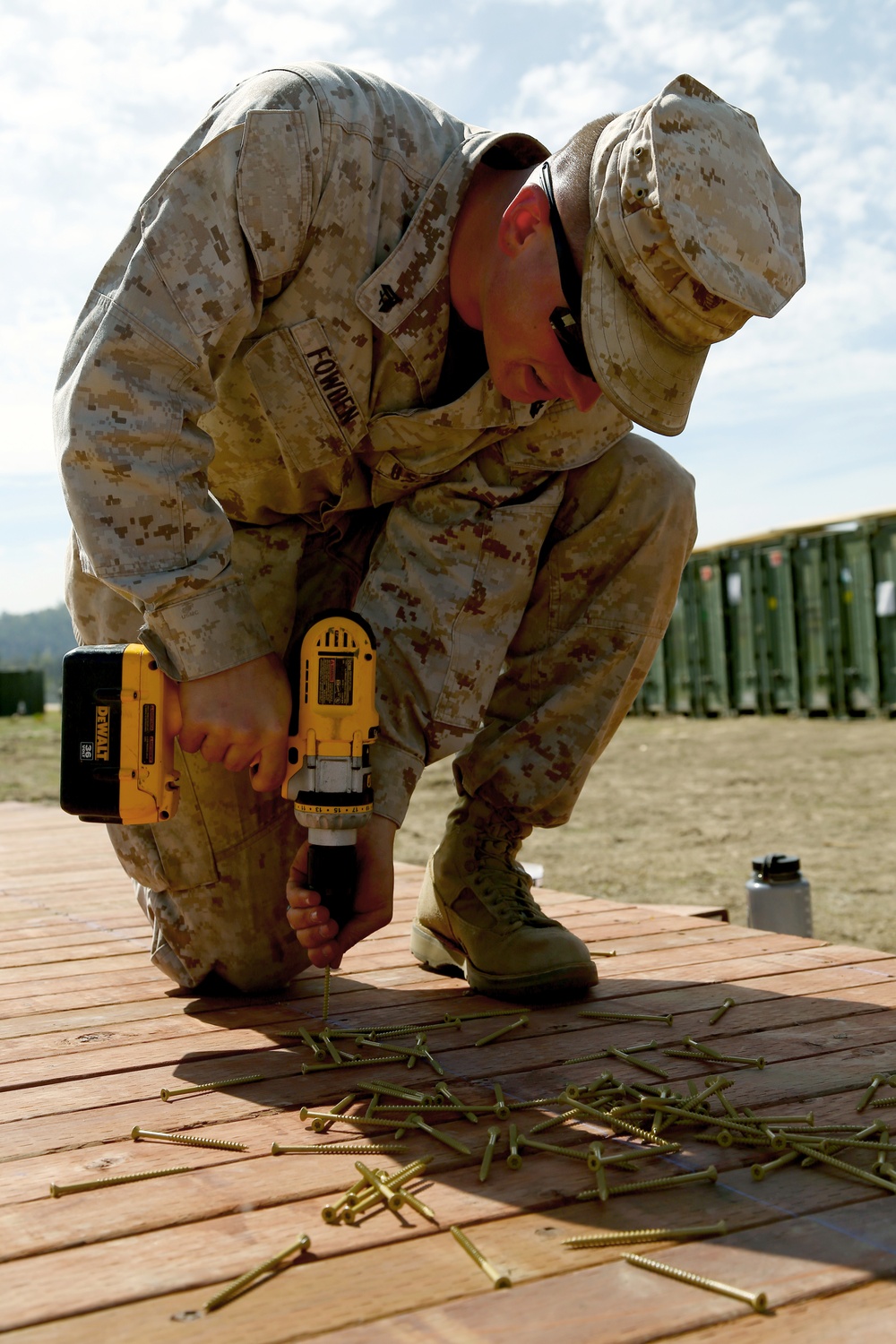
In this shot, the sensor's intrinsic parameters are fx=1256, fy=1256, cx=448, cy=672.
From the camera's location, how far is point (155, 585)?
215cm

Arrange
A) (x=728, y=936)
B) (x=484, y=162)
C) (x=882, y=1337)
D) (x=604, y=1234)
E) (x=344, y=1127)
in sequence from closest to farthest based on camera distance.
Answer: (x=882, y=1337) < (x=604, y=1234) < (x=344, y=1127) < (x=484, y=162) < (x=728, y=936)

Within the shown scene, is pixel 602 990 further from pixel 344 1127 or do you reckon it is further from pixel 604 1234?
pixel 604 1234

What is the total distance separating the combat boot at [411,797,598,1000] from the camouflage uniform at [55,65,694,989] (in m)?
0.10

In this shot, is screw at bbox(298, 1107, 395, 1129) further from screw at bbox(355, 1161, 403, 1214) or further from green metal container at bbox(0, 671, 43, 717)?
green metal container at bbox(0, 671, 43, 717)

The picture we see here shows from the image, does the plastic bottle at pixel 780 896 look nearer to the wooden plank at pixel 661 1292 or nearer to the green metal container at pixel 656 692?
the wooden plank at pixel 661 1292

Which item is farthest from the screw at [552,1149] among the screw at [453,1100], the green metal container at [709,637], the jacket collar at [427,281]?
the green metal container at [709,637]

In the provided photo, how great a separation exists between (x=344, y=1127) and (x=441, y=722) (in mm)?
967

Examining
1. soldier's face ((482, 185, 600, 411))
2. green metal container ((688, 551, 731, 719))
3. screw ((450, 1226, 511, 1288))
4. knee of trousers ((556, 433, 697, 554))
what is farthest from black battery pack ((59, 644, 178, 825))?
green metal container ((688, 551, 731, 719))

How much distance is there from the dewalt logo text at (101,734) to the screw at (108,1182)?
745 mm

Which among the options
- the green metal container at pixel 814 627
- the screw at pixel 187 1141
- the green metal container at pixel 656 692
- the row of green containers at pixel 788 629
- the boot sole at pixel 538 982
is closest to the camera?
the screw at pixel 187 1141

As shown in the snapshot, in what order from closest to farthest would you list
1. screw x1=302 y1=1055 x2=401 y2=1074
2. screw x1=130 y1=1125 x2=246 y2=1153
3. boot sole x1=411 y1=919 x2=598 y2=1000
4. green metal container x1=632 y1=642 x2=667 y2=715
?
1. screw x1=130 y1=1125 x2=246 y2=1153
2. screw x1=302 y1=1055 x2=401 y2=1074
3. boot sole x1=411 y1=919 x2=598 y2=1000
4. green metal container x1=632 y1=642 x2=667 y2=715

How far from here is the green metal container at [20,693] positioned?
24078 mm

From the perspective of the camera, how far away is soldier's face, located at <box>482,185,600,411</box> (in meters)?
2.27

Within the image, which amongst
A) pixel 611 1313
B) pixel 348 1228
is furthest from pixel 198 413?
pixel 611 1313
